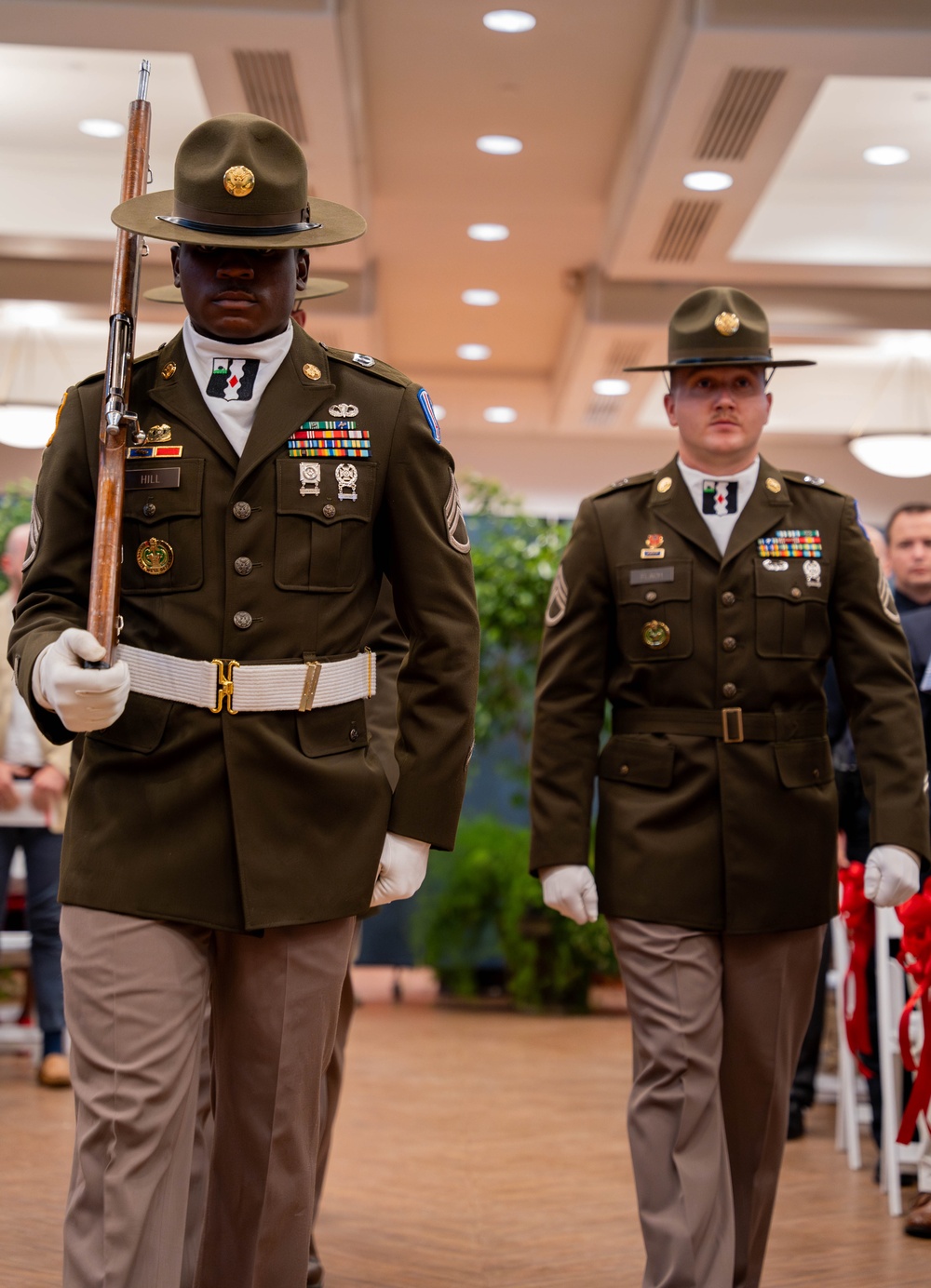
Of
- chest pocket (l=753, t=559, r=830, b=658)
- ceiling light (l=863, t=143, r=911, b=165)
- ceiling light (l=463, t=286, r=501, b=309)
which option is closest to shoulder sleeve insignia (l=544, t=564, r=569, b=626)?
chest pocket (l=753, t=559, r=830, b=658)

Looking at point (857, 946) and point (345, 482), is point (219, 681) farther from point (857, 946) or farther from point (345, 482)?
point (857, 946)

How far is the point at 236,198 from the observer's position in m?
2.03

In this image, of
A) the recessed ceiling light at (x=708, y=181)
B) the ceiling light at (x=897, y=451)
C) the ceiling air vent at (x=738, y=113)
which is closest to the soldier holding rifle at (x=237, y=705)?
the ceiling air vent at (x=738, y=113)

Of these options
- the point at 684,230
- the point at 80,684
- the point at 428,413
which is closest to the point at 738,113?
the point at 684,230

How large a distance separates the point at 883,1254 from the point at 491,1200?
0.98 meters

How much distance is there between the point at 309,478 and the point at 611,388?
333 inches

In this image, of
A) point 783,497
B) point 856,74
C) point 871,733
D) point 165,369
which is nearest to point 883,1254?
point 871,733

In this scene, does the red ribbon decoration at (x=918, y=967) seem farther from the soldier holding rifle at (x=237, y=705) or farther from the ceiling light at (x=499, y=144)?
the ceiling light at (x=499, y=144)

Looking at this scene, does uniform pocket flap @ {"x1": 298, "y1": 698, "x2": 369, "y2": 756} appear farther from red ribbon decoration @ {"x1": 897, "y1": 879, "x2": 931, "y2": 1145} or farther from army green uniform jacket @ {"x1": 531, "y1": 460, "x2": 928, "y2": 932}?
red ribbon decoration @ {"x1": 897, "y1": 879, "x2": 931, "y2": 1145}

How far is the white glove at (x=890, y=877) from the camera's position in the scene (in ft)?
9.00

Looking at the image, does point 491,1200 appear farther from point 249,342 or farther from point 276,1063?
→ point 249,342

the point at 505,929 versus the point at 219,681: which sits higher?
the point at 219,681

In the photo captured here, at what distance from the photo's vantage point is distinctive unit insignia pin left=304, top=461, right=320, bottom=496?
80.5 inches

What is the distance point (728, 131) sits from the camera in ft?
20.6
